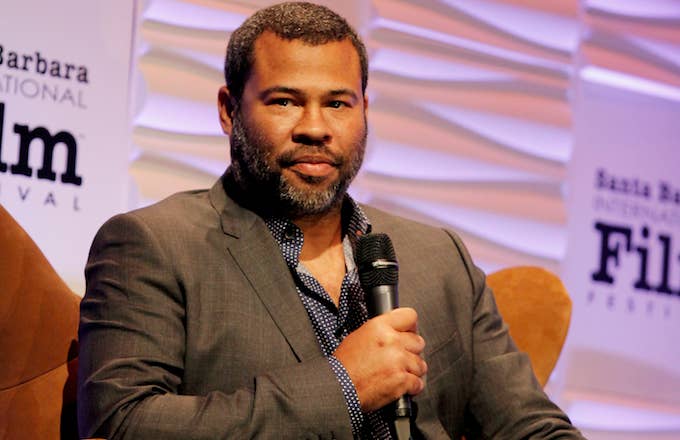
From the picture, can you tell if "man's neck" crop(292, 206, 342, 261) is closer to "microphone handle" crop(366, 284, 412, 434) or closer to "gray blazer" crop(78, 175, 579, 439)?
"gray blazer" crop(78, 175, 579, 439)

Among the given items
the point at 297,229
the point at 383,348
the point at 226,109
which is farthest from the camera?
the point at 226,109

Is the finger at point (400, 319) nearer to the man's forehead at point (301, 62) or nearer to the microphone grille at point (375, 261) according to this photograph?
the microphone grille at point (375, 261)

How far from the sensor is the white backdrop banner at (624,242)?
159 inches

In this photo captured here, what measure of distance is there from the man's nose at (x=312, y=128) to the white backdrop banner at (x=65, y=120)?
983mm

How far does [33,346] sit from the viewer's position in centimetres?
236

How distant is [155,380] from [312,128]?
657 mm

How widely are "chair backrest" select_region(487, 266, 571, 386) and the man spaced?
1.52 feet

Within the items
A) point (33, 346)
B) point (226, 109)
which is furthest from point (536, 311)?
point (33, 346)

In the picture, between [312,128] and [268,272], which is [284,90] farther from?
[268,272]

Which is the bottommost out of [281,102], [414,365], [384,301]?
[414,365]

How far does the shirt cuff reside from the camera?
203 centimetres

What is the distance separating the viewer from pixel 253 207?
8.05 feet

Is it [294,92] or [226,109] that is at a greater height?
[294,92]

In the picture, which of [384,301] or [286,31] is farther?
[286,31]
